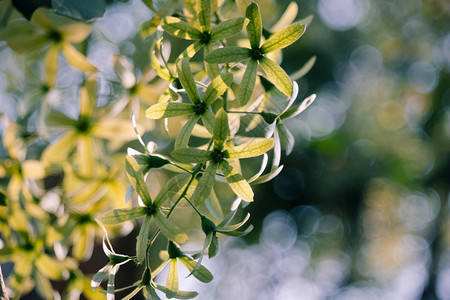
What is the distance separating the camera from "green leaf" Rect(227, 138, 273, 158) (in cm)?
38

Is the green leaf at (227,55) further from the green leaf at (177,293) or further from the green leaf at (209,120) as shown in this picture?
the green leaf at (177,293)

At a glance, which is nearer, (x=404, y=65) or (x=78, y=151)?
(x=78, y=151)

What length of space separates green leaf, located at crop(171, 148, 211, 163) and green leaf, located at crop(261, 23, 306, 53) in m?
0.14

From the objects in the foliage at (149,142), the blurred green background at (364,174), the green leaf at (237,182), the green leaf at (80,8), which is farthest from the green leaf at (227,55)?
the blurred green background at (364,174)

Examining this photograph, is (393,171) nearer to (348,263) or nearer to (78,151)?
(348,263)

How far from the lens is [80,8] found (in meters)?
0.53

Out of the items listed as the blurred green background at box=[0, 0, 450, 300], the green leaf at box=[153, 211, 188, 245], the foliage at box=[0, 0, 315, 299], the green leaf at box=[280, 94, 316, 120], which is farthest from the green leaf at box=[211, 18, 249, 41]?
the blurred green background at box=[0, 0, 450, 300]

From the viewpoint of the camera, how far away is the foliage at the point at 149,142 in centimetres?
40

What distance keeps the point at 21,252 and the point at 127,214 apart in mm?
290

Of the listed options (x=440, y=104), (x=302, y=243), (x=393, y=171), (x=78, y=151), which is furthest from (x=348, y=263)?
(x=78, y=151)

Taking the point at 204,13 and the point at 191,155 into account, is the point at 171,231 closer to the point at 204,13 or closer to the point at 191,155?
the point at 191,155

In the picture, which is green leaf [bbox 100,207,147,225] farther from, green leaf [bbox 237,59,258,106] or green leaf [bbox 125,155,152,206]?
green leaf [bbox 237,59,258,106]

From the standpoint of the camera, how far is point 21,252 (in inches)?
23.8

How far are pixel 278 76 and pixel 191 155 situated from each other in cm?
13
